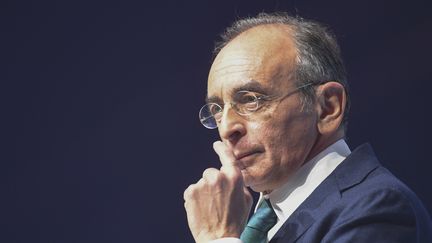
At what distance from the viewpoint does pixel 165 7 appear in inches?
109

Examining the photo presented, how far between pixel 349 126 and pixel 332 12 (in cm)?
46

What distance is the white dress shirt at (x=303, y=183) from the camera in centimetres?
155

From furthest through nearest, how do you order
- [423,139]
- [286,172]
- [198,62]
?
1. [198,62]
2. [423,139]
3. [286,172]

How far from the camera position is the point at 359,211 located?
1320 millimetres

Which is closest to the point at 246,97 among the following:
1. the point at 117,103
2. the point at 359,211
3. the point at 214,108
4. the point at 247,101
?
the point at 247,101

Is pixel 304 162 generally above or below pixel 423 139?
above

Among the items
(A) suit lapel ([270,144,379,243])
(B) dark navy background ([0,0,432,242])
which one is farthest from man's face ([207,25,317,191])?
(B) dark navy background ([0,0,432,242])

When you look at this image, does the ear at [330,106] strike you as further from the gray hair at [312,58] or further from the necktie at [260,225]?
the necktie at [260,225]

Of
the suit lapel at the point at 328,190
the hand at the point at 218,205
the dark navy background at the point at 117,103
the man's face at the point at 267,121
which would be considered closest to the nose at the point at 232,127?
the man's face at the point at 267,121

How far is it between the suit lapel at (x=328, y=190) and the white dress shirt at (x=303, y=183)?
47mm

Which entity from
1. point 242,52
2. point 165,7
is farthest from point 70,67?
point 242,52

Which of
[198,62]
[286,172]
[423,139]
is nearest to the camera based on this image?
[286,172]

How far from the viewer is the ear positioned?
1.62 metres

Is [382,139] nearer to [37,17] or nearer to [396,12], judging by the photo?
[396,12]
